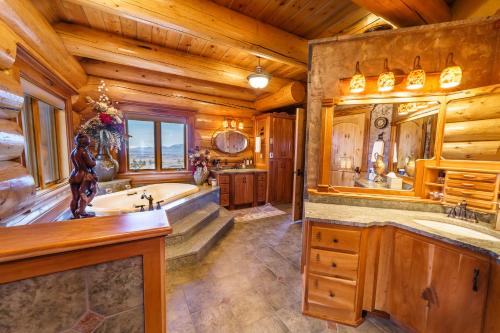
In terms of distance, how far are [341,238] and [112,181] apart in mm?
3559

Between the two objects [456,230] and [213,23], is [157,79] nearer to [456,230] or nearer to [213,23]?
[213,23]

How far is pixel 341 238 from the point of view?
1509mm

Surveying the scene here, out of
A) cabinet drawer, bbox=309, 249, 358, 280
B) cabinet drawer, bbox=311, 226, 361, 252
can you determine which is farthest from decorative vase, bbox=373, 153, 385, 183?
cabinet drawer, bbox=309, 249, 358, 280

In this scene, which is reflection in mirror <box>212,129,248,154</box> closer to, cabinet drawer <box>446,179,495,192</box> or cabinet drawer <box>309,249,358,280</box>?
cabinet drawer <box>309,249,358,280</box>

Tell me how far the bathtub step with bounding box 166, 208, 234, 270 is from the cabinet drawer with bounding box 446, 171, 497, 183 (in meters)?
2.61

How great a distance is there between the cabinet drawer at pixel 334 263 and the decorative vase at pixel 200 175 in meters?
2.89

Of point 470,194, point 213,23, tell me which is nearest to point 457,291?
point 470,194

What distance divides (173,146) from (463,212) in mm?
4329

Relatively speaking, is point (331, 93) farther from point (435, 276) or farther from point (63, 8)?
point (63, 8)

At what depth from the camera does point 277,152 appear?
15.0ft

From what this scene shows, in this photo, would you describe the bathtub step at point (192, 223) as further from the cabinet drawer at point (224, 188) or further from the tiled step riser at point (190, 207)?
the cabinet drawer at point (224, 188)

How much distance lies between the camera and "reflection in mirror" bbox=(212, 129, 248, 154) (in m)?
4.42

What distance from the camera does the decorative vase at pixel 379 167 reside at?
6.53 feet

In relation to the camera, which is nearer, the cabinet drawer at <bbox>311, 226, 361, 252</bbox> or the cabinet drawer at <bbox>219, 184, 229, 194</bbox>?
the cabinet drawer at <bbox>311, 226, 361, 252</bbox>
